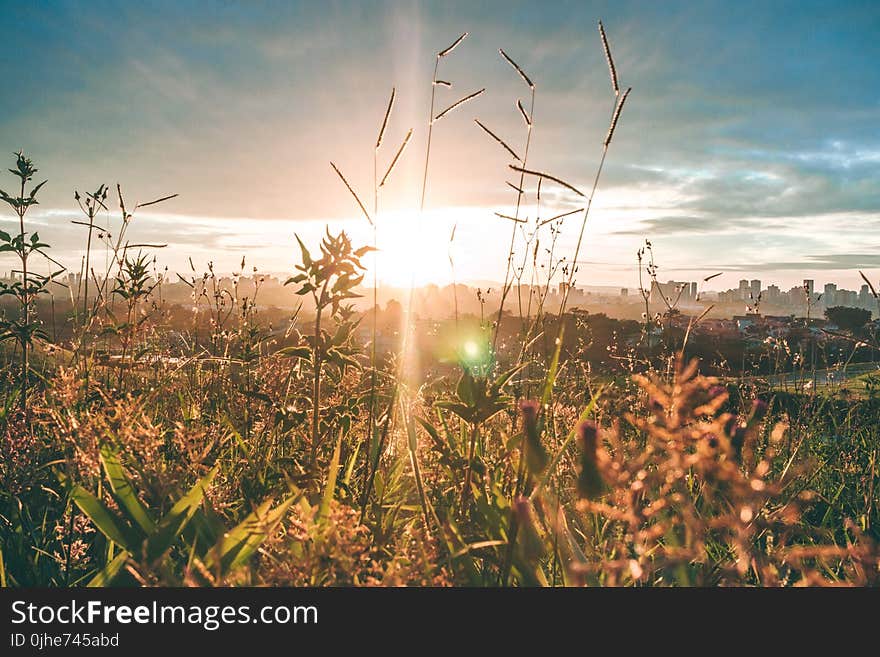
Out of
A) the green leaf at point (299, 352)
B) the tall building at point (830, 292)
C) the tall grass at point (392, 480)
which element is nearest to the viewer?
the tall grass at point (392, 480)

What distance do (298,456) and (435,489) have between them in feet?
2.29

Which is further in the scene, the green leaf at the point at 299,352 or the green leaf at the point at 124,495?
the green leaf at the point at 299,352

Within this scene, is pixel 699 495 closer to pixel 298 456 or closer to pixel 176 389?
pixel 298 456

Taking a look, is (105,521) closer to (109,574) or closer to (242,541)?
(109,574)

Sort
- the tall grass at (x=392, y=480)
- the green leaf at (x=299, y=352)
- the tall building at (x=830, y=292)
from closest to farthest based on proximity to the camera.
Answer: the tall grass at (x=392, y=480) → the green leaf at (x=299, y=352) → the tall building at (x=830, y=292)

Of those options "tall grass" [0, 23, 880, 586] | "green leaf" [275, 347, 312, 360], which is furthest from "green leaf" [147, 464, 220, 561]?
"green leaf" [275, 347, 312, 360]

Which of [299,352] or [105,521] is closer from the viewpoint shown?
[105,521]

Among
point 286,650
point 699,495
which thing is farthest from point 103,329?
point 699,495

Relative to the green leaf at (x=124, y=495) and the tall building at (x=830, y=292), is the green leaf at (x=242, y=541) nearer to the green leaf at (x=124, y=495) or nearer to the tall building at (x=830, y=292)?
the green leaf at (x=124, y=495)

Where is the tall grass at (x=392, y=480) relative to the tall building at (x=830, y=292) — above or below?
below

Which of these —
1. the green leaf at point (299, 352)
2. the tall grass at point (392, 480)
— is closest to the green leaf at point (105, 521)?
the tall grass at point (392, 480)

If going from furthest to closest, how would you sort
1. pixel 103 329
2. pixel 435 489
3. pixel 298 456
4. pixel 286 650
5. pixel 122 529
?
pixel 103 329 → pixel 298 456 → pixel 435 489 → pixel 122 529 → pixel 286 650

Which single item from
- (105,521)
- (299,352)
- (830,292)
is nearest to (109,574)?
(105,521)

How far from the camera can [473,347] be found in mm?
1725
